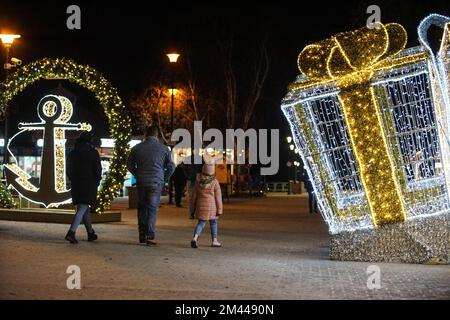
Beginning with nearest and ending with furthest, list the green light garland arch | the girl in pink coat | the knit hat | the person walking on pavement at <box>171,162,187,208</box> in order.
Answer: the girl in pink coat
the knit hat
the green light garland arch
the person walking on pavement at <box>171,162,187,208</box>

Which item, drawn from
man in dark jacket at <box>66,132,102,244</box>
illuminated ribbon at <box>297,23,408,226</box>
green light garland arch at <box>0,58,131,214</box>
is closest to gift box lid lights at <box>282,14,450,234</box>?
illuminated ribbon at <box>297,23,408,226</box>

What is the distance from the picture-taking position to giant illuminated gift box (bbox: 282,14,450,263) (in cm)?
1052

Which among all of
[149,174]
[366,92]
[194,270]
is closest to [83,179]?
[149,174]

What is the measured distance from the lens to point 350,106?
10.8m

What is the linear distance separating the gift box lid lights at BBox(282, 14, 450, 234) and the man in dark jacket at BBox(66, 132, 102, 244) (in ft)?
12.4

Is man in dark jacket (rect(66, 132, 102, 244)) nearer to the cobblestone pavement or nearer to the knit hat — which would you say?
the cobblestone pavement

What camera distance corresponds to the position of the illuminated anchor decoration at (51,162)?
18391 millimetres

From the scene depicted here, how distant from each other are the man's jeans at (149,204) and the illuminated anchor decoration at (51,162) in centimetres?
602

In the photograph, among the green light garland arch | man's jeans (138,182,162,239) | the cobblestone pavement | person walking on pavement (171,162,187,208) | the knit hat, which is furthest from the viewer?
person walking on pavement (171,162,187,208)

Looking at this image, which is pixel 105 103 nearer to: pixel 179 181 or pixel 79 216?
pixel 79 216

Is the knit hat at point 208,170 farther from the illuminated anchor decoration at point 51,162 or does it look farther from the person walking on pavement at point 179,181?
the person walking on pavement at point 179,181

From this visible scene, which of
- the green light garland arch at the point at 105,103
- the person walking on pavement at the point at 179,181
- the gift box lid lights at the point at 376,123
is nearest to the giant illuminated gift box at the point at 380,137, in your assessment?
the gift box lid lights at the point at 376,123

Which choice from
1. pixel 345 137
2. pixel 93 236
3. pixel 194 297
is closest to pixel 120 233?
pixel 93 236
